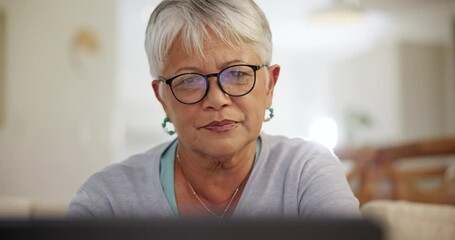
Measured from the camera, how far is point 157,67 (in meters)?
0.38

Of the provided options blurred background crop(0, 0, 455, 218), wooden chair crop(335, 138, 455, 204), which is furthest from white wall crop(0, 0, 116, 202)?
wooden chair crop(335, 138, 455, 204)

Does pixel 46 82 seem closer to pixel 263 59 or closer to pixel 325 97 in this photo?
pixel 263 59

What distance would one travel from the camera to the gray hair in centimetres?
36

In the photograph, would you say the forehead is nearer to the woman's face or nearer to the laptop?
the woman's face

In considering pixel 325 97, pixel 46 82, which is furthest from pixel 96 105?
pixel 325 97

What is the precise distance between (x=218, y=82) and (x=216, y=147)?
6 cm

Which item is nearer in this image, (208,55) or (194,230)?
(194,230)

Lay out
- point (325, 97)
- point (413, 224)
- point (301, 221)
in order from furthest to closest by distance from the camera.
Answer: point (325, 97), point (413, 224), point (301, 221)

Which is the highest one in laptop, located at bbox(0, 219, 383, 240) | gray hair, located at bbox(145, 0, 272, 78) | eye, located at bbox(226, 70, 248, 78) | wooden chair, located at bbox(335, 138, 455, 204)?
gray hair, located at bbox(145, 0, 272, 78)

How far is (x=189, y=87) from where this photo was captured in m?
0.36

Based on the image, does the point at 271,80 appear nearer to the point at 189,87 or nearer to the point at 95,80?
the point at 189,87

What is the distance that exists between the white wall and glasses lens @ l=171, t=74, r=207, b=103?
13 centimetres

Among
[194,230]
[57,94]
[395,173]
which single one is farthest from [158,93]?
[57,94]

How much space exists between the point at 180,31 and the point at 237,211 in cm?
14
